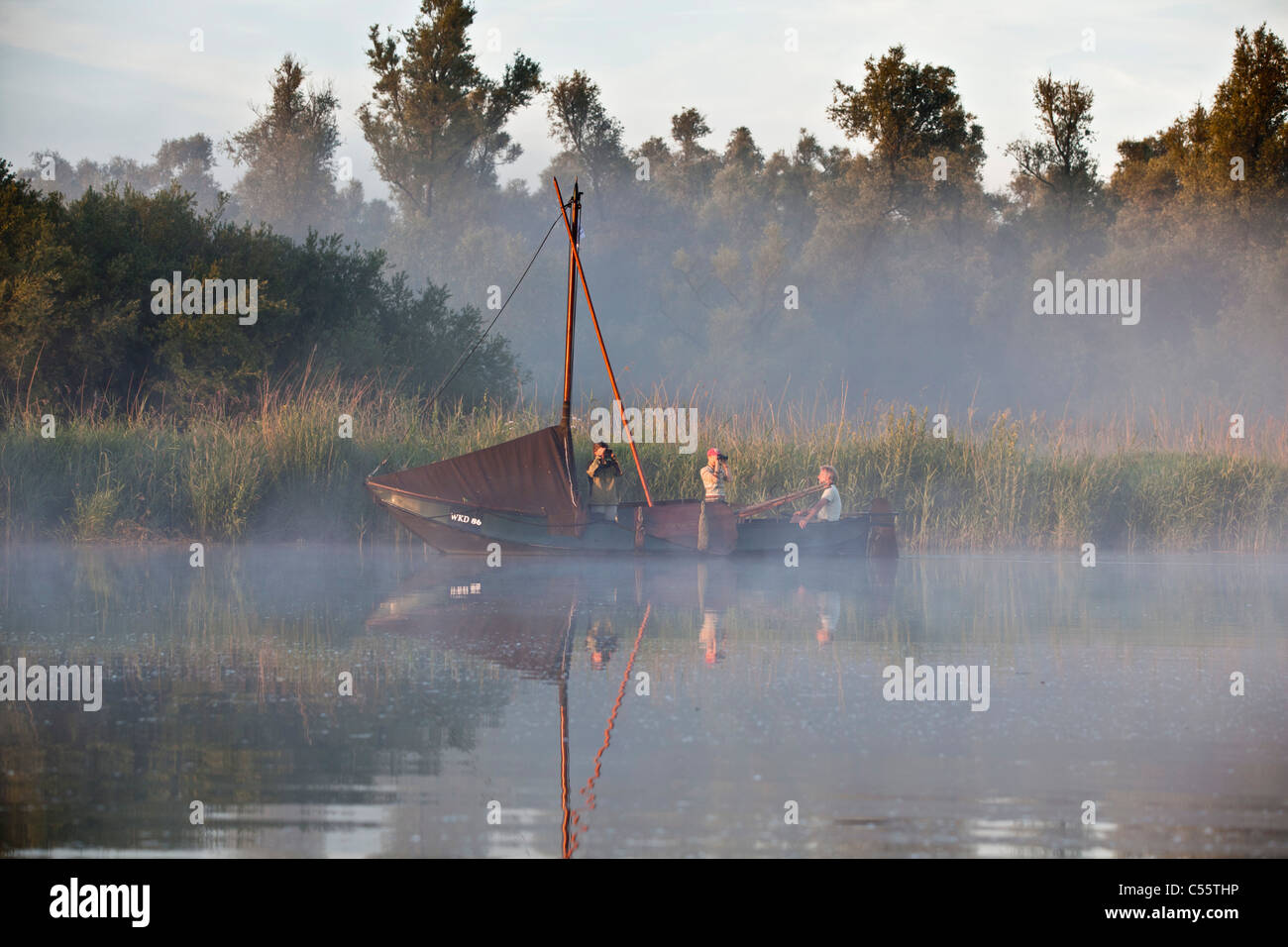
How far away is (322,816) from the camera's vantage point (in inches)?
224

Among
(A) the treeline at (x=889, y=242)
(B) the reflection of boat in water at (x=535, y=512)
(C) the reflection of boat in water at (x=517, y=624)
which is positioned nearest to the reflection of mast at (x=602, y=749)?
(C) the reflection of boat in water at (x=517, y=624)

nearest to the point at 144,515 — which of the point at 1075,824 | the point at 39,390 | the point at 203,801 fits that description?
the point at 39,390

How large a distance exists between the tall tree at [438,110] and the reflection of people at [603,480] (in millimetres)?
48120

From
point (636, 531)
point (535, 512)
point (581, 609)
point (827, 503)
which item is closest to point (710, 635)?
point (581, 609)

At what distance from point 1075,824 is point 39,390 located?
25.1 m

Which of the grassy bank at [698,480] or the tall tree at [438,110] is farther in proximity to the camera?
the tall tree at [438,110]

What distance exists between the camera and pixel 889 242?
61.5 meters

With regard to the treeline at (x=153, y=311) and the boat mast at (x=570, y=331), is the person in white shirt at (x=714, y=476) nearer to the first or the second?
the boat mast at (x=570, y=331)

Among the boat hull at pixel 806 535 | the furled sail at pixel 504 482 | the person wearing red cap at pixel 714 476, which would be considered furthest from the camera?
the person wearing red cap at pixel 714 476

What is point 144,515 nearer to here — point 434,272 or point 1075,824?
point 1075,824

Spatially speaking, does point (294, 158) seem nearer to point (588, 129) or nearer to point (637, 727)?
point (588, 129)

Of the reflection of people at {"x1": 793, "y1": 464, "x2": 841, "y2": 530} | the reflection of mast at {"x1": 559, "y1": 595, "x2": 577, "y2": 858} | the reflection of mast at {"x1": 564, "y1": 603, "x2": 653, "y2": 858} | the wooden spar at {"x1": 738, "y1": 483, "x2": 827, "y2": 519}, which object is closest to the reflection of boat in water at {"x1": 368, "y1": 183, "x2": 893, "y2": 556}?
the reflection of people at {"x1": 793, "y1": 464, "x2": 841, "y2": 530}

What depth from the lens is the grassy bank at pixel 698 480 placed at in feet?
63.1
